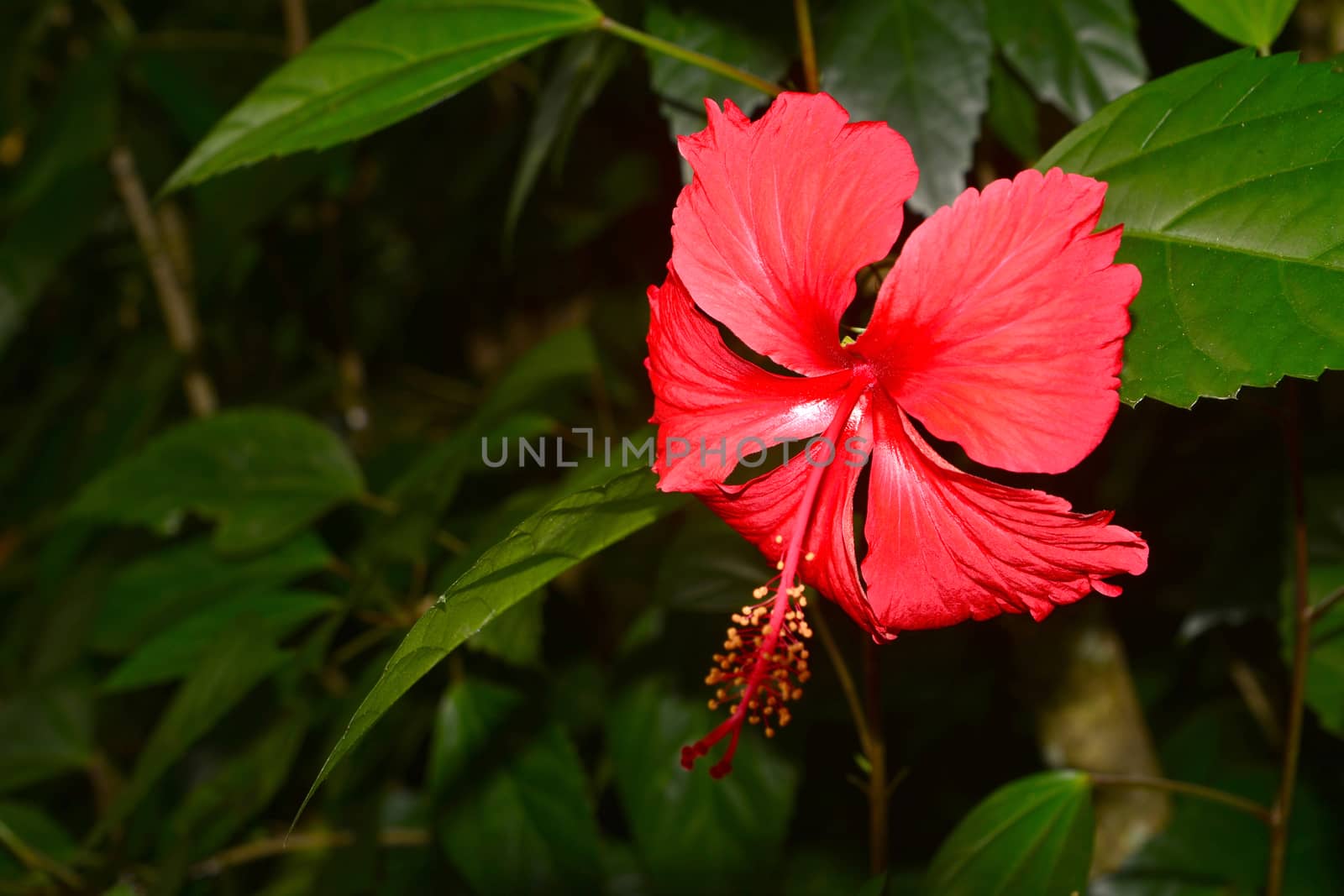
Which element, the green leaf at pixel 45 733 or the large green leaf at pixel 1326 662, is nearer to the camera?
the large green leaf at pixel 1326 662

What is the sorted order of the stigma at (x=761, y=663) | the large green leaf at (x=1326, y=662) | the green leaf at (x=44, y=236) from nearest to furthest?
the stigma at (x=761, y=663) < the large green leaf at (x=1326, y=662) < the green leaf at (x=44, y=236)

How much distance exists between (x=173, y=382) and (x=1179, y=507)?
5.78ft

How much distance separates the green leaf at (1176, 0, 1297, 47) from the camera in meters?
0.68

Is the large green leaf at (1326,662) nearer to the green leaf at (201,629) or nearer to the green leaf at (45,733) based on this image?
the green leaf at (201,629)

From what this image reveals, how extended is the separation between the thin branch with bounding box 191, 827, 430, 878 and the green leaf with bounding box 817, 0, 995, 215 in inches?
42.7

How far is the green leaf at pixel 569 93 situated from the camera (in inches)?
35.2

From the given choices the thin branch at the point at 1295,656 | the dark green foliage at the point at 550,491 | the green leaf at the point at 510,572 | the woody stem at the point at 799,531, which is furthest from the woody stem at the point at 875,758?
the thin branch at the point at 1295,656

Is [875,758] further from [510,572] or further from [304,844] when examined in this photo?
[304,844]

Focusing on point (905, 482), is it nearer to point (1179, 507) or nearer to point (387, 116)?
point (387, 116)

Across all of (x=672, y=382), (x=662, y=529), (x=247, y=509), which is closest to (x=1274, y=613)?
(x=662, y=529)

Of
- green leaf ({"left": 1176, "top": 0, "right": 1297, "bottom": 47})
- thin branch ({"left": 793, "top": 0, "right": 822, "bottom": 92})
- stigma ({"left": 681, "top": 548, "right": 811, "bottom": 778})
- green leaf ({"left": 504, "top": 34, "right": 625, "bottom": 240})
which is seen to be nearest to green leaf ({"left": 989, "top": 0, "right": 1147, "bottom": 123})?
green leaf ({"left": 1176, "top": 0, "right": 1297, "bottom": 47})

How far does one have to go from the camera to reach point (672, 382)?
0.62 metres

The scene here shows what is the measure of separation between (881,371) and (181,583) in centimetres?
115

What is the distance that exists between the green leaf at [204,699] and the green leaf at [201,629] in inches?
3.6
